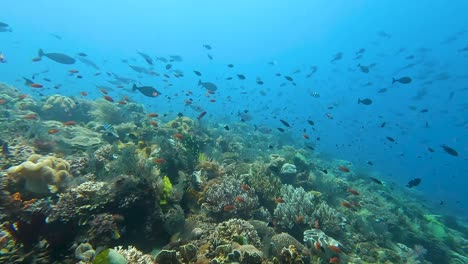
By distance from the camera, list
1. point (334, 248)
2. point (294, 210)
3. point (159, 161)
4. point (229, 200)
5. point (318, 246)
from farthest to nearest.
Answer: point (159, 161)
point (294, 210)
point (229, 200)
point (334, 248)
point (318, 246)

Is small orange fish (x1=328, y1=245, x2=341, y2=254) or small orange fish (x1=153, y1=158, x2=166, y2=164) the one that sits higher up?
small orange fish (x1=328, y1=245, x2=341, y2=254)

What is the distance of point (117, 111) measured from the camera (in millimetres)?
18188

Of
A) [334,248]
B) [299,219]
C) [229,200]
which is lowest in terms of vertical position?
[229,200]

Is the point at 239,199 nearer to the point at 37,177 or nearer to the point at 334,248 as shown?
the point at 334,248

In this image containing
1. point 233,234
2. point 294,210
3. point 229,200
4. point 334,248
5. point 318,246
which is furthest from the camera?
point 294,210

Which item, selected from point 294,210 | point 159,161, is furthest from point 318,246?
point 159,161

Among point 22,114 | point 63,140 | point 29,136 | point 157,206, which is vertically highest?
point 157,206

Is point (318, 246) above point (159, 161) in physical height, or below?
above

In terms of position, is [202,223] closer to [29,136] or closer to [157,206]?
[157,206]

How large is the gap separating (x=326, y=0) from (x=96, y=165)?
15276 cm

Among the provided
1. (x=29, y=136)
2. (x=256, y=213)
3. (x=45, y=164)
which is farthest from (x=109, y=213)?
(x=29, y=136)

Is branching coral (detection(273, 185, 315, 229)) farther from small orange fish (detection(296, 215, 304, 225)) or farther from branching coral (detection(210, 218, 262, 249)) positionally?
branching coral (detection(210, 218, 262, 249))

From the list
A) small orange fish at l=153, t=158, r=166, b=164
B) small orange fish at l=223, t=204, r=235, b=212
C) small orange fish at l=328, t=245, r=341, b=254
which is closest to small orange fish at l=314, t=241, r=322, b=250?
small orange fish at l=328, t=245, r=341, b=254

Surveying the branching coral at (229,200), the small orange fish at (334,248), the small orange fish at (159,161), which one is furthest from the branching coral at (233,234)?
the small orange fish at (159,161)
